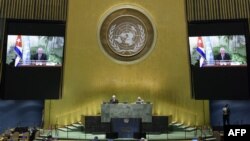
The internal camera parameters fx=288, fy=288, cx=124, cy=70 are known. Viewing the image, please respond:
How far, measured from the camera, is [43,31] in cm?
1380

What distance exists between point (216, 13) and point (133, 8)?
165 inches

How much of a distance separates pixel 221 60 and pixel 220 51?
1.42 feet

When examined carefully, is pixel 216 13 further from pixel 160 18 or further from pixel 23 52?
pixel 23 52

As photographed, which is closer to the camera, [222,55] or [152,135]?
[152,135]

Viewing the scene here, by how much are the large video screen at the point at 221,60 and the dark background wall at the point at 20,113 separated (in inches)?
307

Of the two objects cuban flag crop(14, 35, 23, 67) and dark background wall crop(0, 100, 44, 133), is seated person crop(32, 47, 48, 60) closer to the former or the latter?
cuban flag crop(14, 35, 23, 67)

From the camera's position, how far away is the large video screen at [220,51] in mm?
13531

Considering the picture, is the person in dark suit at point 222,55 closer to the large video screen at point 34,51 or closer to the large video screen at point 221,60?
the large video screen at point 221,60

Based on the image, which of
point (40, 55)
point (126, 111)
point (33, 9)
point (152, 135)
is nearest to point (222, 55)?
point (152, 135)

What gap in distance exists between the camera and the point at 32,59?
13734 mm

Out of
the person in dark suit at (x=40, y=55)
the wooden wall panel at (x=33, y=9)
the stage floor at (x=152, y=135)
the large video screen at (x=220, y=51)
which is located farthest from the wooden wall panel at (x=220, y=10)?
the person in dark suit at (x=40, y=55)

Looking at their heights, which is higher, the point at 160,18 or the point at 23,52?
the point at 160,18

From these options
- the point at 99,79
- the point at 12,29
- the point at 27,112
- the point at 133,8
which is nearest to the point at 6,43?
the point at 12,29

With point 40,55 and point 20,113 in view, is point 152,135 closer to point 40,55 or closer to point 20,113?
point 40,55
